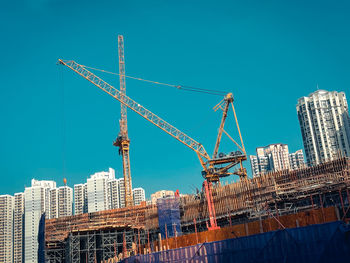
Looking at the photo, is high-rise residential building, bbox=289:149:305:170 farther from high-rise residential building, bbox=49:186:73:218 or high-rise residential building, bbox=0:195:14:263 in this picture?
high-rise residential building, bbox=0:195:14:263

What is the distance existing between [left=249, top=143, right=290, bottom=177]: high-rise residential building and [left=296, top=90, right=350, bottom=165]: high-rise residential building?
36.7m

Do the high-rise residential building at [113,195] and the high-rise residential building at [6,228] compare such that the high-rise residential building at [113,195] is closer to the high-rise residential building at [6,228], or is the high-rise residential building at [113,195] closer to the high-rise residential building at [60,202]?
the high-rise residential building at [60,202]

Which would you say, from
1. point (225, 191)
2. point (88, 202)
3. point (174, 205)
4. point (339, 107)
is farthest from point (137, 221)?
point (88, 202)

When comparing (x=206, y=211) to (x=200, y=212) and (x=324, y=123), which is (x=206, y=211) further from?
(x=324, y=123)

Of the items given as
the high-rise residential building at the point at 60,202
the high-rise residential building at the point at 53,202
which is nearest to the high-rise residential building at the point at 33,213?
the high-rise residential building at the point at 53,202

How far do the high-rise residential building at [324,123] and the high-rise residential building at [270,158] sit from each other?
121 ft

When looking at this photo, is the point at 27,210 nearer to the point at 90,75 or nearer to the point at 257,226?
the point at 90,75

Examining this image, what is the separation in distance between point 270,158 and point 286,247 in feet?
505

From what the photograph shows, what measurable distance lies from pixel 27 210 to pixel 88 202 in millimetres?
22776

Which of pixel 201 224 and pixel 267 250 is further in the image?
pixel 201 224

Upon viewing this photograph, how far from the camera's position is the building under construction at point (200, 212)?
154ft

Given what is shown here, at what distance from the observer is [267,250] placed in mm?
22297

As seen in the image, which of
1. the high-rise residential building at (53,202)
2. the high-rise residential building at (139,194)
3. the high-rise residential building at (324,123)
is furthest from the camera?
the high-rise residential building at (139,194)

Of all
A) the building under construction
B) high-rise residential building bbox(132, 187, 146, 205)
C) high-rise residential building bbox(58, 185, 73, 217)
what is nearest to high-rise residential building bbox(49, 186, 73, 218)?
high-rise residential building bbox(58, 185, 73, 217)
